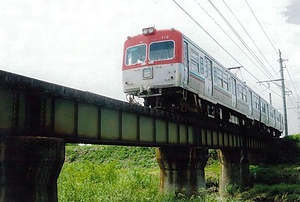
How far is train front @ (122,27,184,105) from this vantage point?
536 inches

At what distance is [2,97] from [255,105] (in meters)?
22.8

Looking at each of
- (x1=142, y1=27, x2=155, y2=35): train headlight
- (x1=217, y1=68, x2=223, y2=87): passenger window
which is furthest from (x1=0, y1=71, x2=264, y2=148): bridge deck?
(x1=142, y1=27, x2=155, y2=35): train headlight

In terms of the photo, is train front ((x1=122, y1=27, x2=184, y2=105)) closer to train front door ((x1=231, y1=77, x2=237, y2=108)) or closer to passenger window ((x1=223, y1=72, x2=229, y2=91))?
passenger window ((x1=223, y1=72, x2=229, y2=91))

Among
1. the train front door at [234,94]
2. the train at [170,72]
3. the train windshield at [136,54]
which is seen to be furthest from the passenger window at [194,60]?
the train front door at [234,94]

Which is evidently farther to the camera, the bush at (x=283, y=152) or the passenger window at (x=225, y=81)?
the bush at (x=283, y=152)

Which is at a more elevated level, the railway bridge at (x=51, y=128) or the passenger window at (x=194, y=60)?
the passenger window at (x=194, y=60)

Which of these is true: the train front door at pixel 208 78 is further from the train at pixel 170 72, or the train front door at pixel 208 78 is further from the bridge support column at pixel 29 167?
the bridge support column at pixel 29 167

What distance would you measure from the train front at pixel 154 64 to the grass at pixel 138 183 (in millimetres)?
4827

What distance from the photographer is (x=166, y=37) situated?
14.2 m

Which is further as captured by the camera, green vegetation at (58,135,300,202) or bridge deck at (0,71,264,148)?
green vegetation at (58,135,300,202)

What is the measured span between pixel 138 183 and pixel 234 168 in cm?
805

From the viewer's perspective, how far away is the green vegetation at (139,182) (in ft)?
52.5

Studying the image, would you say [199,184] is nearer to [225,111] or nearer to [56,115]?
[225,111]

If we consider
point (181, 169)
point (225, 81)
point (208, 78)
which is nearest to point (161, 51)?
point (208, 78)
